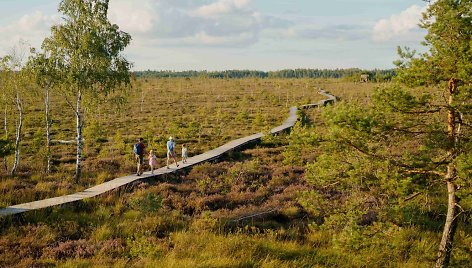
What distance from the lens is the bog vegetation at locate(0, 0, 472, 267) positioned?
738 centimetres

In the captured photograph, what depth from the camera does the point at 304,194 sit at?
8656 mm

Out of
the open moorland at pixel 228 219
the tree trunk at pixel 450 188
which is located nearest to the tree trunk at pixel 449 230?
the tree trunk at pixel 450 188

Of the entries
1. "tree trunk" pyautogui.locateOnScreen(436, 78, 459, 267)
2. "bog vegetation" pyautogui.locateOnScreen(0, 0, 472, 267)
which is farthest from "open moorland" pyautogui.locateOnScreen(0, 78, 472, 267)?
"tree trunk" pyautogui.locateOnScreen(436, 78, 459, 267)

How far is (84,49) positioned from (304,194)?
13.3 m

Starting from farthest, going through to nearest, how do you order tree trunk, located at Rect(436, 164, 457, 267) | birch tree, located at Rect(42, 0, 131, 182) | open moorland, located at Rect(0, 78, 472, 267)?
birch tree, located at Rect(42, 0, 131, 182)
open moorland, located at Rect(0, 78, 472, 267)
tree trunk, located at Rect(436, 164, 457, 267)

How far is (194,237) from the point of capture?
Answer: 10578 millimetres

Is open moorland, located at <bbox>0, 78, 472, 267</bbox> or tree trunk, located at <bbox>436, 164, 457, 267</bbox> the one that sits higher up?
tree trunk, located at <bbox>436, 164, 457, 267</bbox>

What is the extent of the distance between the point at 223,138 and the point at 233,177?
11.7m

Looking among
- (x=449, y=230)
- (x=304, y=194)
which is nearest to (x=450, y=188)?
(x=449, y=230)

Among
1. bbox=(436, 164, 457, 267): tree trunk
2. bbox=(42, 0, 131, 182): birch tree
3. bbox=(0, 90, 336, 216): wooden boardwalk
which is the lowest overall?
bbox=(0, 90, 336, 216): wooden boardwalk

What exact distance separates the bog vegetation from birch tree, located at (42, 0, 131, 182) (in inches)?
6.4

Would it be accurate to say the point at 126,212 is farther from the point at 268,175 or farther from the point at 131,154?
the point at 131,154

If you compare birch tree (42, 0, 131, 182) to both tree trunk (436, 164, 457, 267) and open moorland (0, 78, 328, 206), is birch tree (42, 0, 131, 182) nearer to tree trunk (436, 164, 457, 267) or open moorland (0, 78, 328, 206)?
open moorland (0, 78, 328, 206)

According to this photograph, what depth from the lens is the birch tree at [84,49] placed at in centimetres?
1806
